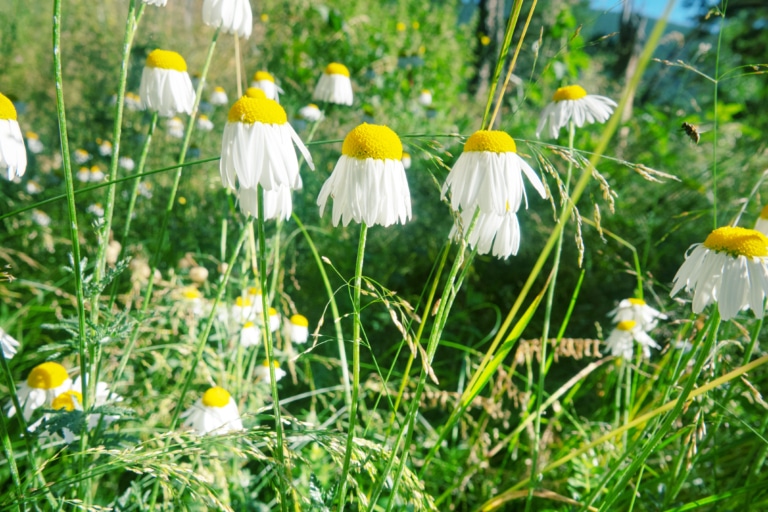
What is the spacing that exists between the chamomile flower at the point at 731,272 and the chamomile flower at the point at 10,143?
93cm

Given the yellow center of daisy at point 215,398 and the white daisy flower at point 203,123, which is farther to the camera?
the white daisy flower at point 203,123

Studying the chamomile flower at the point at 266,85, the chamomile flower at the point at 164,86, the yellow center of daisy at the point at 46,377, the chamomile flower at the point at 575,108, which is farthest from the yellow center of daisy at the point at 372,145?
the chamomile flower at the point at 266,85

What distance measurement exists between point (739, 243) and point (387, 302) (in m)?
0.50

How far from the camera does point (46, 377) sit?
110 cm

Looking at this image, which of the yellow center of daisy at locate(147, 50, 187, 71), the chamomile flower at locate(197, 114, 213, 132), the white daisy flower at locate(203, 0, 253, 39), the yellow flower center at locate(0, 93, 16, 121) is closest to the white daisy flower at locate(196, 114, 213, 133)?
the chamomile flower at locate(197, 114, 213, 132)

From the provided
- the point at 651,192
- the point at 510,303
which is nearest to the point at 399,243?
the point at 510,303

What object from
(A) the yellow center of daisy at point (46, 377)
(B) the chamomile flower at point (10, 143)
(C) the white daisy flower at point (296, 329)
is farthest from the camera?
(C) the white daisy flower at point (296, 329)

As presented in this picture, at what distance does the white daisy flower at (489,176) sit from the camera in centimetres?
69

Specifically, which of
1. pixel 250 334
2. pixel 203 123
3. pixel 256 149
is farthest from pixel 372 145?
pixel 203 123

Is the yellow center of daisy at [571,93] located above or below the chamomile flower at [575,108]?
above

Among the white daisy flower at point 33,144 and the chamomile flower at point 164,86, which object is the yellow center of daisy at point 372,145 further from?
the white daisy flower at point 33,144

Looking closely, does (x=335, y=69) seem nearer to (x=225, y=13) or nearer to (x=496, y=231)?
(x=225, y=13)

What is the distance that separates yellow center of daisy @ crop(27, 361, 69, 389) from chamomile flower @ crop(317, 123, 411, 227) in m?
0.76

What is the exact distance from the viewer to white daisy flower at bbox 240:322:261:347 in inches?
55.9
